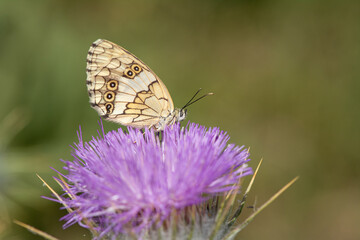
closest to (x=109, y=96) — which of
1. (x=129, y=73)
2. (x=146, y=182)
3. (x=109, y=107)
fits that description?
(x=109, y=107)

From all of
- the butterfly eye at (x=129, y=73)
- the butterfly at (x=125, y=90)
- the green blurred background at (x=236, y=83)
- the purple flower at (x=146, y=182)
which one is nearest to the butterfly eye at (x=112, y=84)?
the butterfly at (x=125, y=90)

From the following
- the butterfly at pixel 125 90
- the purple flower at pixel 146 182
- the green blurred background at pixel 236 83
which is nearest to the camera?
the purple flower at pixel 146 182

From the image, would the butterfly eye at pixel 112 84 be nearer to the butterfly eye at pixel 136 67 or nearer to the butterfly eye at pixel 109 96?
the butterfly eye at pixel 109 96

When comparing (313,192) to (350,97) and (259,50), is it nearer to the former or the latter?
(350,97)

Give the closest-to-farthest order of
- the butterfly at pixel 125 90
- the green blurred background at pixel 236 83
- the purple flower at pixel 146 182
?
the purple flower at pixel 146 182
the butterfly at pixel 125 90
the green blurred background at pixel 236 83

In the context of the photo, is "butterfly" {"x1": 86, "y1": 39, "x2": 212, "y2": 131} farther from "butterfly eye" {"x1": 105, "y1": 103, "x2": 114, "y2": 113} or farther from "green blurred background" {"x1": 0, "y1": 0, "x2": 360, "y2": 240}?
"green blurred background" {"x1": 0, "y1": 0, "x2": 360, "y2": 240}

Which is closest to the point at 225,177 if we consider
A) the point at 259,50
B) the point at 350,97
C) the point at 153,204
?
the point at 153,204

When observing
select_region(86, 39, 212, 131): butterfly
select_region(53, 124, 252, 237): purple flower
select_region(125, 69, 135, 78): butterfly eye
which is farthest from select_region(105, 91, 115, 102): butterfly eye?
select_region(53, 124, 252, 237): purple flower
